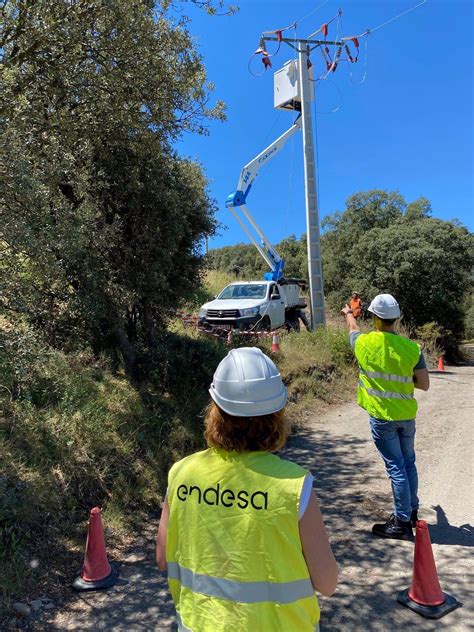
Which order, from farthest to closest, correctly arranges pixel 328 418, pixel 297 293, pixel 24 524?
pixel 297 293, pixel 328 418, pixel 24 524

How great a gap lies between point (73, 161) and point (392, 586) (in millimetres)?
5836

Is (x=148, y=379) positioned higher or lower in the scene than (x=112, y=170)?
lower

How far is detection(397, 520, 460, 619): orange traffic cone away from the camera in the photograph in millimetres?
3148

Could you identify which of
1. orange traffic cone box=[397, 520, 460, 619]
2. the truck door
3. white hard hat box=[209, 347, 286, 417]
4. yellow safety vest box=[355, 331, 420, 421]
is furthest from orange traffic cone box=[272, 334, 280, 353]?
white hard hat box=[209, 347, 286, 417]

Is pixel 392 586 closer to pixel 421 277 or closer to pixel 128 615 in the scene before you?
pixel 128 615

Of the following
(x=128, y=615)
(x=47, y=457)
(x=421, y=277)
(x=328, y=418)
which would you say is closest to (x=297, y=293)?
(x=421, y=277)

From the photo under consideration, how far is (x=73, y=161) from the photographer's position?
→ 6.30 metres

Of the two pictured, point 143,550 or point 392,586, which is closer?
point 392,586

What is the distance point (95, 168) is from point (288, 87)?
10019mm

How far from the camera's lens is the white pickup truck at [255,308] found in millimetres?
12820

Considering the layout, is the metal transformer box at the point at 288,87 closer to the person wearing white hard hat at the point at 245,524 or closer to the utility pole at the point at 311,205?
the utility pole at the point at 311,205

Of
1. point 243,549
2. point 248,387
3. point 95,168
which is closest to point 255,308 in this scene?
point 95,168

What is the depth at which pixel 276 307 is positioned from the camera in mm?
14250

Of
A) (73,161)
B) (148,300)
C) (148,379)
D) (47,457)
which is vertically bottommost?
(47,457)
